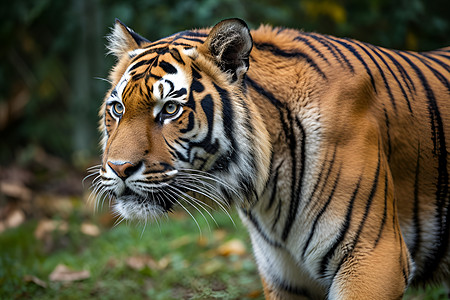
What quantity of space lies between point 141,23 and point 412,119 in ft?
15.3

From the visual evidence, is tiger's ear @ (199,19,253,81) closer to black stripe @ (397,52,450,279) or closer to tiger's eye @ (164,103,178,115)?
tiger's eye @ (164,103,178,115)

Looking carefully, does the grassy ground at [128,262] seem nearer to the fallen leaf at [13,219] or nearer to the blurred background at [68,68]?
the blurred background at [68,68]

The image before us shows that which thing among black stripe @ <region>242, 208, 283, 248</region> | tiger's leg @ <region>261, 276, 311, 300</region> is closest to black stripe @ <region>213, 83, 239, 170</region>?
black stripe @ <region>242, 208, 283, 248</region>

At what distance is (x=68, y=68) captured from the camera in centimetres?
935

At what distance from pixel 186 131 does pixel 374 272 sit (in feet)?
3.68

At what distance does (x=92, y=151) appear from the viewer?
807 cm

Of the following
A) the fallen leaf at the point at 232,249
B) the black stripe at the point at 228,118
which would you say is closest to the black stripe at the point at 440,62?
the black stripe at the point at 228,118

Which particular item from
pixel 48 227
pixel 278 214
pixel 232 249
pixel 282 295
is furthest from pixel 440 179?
pixel 48 227

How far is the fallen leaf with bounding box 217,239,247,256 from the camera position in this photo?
467 cm

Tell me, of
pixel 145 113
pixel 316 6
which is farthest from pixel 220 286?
pixel 316 6

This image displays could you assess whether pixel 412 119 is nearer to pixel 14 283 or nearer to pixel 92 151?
pixel 14 283

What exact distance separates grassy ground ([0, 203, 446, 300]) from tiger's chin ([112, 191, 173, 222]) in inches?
37.4

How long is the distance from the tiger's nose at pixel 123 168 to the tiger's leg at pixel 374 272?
1.12 meters

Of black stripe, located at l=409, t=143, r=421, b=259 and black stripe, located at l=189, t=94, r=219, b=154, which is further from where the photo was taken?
black stripe, located at l=409, t=143, r=421, b=259
